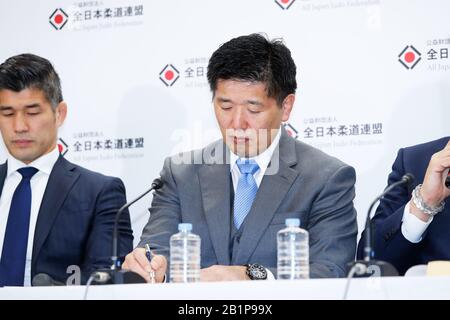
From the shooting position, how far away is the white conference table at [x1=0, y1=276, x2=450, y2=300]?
8.43 feet

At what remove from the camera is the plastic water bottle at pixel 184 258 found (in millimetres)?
3102

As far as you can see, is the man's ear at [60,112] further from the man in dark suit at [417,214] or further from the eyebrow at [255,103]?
the man in dark suit at [417,214]

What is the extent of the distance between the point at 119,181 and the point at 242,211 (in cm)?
84

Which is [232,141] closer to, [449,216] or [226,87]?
[226,87]

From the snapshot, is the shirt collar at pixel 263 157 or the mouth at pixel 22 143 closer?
the shirt collar at pixel 263 157

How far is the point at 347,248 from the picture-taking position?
3.49 m

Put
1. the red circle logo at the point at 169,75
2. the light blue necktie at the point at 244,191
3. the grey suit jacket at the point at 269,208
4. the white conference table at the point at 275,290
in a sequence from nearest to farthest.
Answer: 1. the white conference table at the point at 275,290
2. the grey suit jacket at the point at 269,208
3. the light blue necktie at the point at 244,191
4. the red circle logo at the point at 169,75

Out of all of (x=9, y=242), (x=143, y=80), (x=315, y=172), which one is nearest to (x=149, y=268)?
(x=315, y=172)

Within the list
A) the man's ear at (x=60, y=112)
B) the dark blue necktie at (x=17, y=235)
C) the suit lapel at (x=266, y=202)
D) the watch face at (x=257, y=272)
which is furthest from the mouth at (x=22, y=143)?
the watch face at (x=257, y=272)

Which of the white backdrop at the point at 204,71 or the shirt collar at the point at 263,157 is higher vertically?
the white backdrop at the point at 204,71

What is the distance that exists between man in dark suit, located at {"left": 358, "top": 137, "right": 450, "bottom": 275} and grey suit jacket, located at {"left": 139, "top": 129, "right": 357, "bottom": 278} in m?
0.15

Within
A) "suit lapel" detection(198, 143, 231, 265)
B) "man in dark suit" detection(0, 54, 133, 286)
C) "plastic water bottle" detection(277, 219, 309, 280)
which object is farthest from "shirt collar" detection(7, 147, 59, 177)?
"plastic water bottle" detection(277, 219, 309, 280)

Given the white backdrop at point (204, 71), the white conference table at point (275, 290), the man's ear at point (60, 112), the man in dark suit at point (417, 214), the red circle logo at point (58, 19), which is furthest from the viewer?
the red circle logo at point (58, 19)

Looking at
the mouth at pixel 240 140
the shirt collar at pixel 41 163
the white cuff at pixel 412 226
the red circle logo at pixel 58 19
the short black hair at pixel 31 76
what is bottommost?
the white cuff at pixel 412 226
